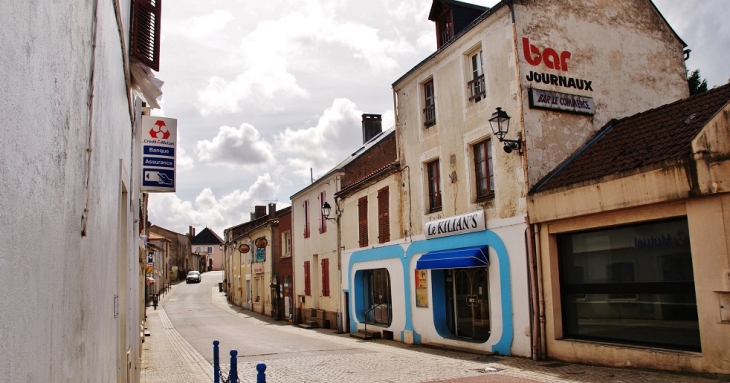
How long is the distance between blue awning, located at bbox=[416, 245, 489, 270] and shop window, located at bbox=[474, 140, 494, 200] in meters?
1.40

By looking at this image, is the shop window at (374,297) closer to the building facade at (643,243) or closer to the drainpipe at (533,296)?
the drainpipe at (533,296)

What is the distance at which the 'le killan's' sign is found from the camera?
578 inches

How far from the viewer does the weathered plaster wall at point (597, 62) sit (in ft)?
44.8

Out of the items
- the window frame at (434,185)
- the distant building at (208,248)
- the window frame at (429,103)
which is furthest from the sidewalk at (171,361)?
the distant building at (208,248)

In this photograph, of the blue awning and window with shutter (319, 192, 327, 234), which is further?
window with shutter (319, 192, 327, 234)

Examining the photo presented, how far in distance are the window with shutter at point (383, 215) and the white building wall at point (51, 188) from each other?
16.4 metres

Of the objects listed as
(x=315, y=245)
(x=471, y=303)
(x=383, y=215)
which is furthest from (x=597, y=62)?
(x=315, y=245)

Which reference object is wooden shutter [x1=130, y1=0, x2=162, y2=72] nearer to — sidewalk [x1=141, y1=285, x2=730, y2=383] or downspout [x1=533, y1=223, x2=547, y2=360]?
sidewalk [x1=141, y1=285, x2=730, y2=383]

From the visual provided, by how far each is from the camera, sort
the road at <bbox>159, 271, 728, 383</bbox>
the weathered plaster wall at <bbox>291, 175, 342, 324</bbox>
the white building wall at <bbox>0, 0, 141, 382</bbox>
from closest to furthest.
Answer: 1. the white building wall at <bbox>0, 0, 141, 382</bbox>
2. the road at <bbox>159, 271, 728, 383</bbox>
3. the weathered plaster wall at <bbox>291, 175, 342, 324</bbox>

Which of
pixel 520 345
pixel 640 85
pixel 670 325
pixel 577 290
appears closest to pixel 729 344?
pixel 670 325

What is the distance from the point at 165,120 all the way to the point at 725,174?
9.24 metres

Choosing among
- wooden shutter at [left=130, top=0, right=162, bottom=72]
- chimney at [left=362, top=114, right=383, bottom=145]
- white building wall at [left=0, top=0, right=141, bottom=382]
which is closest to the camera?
white building wall at [left=0, top=0, right=141, bottom=382]

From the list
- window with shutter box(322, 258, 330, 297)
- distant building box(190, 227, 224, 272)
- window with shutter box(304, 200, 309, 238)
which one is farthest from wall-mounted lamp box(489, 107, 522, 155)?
distant building box(190, 227, 224, 272)

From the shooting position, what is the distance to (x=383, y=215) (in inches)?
807
